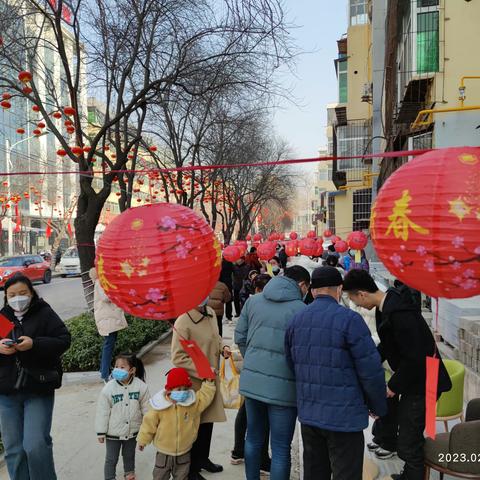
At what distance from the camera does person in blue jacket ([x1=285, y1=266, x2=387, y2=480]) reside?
2982 millimetres

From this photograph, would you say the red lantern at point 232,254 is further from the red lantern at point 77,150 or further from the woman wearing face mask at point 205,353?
the woman wearing face mask at point 205,353

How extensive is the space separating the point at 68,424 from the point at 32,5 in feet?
24.1

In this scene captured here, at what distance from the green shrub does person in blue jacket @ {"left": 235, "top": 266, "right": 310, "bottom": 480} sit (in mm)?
4304

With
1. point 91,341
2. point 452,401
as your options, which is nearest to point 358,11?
point 91,341

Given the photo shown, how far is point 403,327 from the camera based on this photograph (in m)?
3.46

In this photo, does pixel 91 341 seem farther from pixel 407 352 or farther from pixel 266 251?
pixel 266 251

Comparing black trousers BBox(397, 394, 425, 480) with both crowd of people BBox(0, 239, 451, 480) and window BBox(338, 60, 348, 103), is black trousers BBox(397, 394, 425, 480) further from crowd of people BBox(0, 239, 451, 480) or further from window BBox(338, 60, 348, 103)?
window BBox(338, 60, 348, 103)

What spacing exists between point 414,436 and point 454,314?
12.6ft

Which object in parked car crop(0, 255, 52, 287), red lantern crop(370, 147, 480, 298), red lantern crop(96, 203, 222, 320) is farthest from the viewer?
parked car crop(0, 255, 52, 287)

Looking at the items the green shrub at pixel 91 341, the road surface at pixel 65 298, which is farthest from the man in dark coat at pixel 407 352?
the road surface at pixel 65 298

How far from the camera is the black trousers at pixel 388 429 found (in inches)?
168

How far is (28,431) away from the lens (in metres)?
3.62

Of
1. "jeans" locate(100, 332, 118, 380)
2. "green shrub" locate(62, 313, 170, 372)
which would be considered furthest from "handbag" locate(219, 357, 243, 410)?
"green shrub" locate(62, 313, 170, 372)

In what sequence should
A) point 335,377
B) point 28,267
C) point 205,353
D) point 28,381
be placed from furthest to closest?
1. point 28,267
2. point 205,353
3. point 28,381
4. point 335,377
